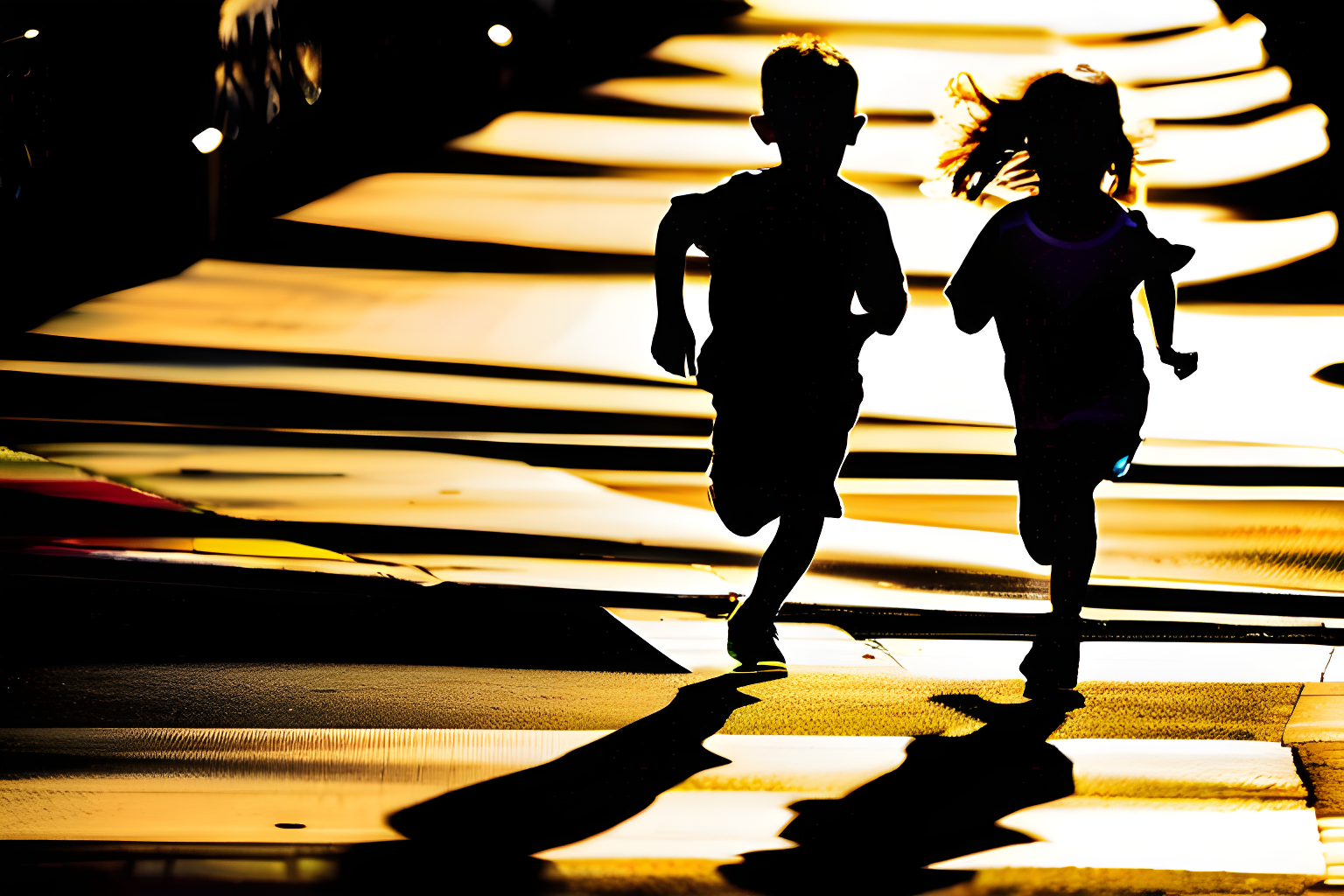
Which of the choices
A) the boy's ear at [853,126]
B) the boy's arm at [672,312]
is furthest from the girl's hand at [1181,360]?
the boy's arm at [672,312]

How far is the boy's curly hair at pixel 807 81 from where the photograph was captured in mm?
2930

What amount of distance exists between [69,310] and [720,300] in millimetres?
2765

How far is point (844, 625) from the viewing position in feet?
12.1

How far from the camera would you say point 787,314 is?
2994mm

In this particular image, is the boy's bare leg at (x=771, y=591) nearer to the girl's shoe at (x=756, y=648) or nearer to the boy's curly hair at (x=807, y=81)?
the girl's shoe at (x=756, y=648)

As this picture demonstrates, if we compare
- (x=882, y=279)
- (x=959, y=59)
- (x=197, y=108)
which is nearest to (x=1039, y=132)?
(x=882, y=279)

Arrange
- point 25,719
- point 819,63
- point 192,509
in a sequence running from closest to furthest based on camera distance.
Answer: point 25,719
point 819,63
point 192,509

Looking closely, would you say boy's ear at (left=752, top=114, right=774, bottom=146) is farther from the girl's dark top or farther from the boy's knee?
the boy's knee

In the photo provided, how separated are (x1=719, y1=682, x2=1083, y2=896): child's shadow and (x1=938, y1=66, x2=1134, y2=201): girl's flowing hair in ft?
5.16

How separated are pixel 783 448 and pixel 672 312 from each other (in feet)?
1.57

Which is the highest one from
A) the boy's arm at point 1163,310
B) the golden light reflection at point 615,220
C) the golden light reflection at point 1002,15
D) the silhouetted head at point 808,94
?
the golden light reflection at point 1002,15

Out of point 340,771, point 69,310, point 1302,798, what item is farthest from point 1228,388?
point 69,310

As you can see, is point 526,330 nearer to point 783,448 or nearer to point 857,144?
point 857,144

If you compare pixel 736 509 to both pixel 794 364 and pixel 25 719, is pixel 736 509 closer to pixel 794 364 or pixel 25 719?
pixel 794 364
